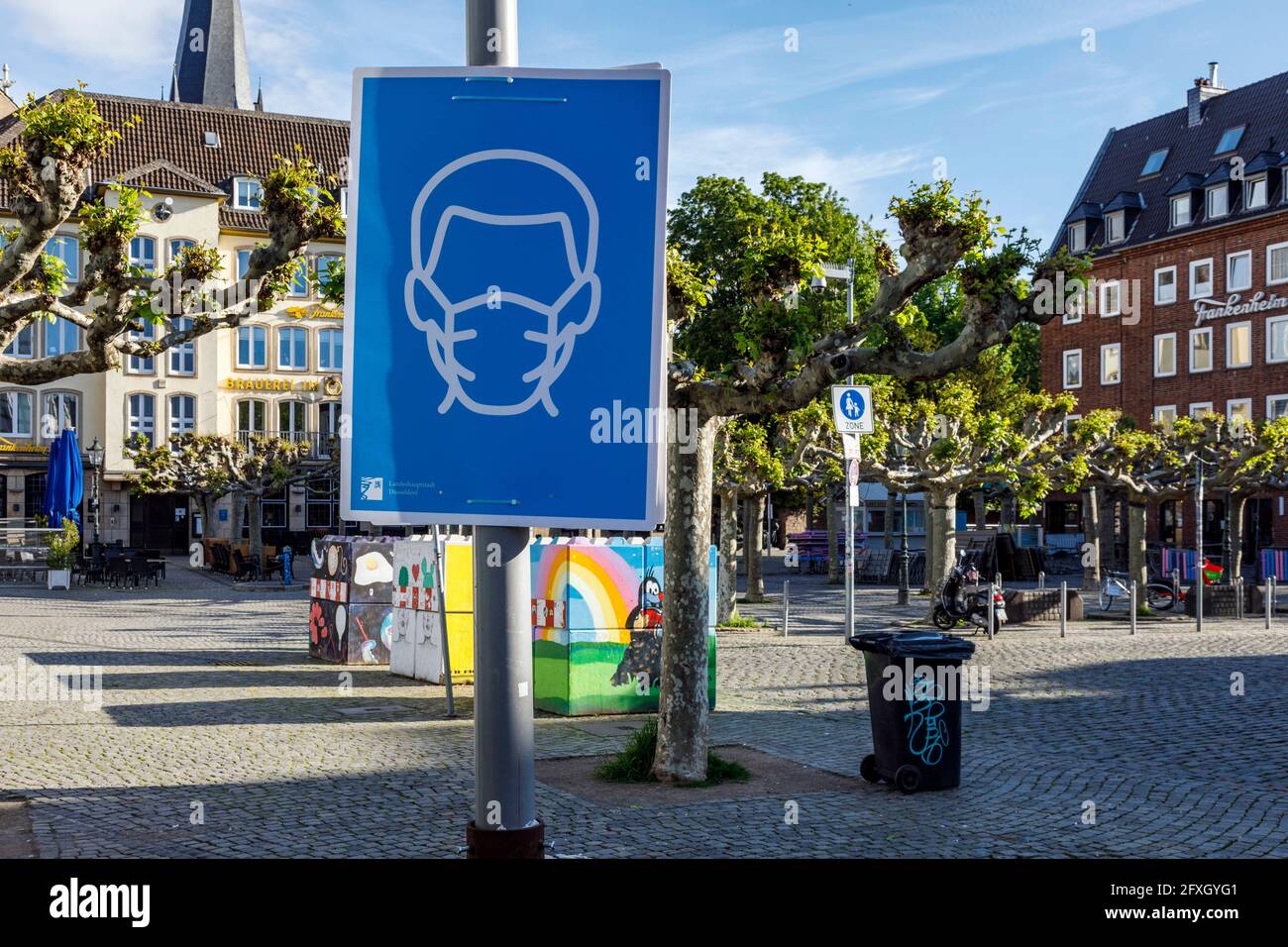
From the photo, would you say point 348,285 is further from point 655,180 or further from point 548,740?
point 548,740

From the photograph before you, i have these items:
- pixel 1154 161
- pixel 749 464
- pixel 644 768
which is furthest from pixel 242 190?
pixel 644 768

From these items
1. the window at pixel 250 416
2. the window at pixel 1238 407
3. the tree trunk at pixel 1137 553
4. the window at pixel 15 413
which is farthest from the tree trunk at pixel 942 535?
the window at pixel 15 413

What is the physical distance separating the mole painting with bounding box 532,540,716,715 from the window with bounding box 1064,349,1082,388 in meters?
51.8

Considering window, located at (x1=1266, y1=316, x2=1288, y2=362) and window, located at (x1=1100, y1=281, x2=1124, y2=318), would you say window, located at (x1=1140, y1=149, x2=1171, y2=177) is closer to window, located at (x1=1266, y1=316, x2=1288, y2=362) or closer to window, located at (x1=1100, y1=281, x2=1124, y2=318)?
window, located at (x1=1100, y1=281, x2=1124, y2=318)

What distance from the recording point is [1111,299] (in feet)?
200

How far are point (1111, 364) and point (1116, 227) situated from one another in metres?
6.00

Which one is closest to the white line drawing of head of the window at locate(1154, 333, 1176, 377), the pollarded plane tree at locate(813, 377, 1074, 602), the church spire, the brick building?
the pollarded plane tree at locate(813, 377, 1074, 602)

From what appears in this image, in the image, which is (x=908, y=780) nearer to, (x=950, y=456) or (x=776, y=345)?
(x=776, y=345)

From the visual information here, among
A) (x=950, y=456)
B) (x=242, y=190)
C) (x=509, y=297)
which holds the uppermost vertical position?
(x=242, y=190)

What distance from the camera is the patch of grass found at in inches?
396

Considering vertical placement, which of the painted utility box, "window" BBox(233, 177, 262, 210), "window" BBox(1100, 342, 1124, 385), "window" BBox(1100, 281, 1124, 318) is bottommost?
the painted utility box

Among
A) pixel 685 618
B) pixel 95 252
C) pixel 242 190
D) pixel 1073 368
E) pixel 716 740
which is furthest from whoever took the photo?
pixel 1073 368

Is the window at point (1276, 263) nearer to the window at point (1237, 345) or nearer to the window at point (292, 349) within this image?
the window at point (1237, 345)
